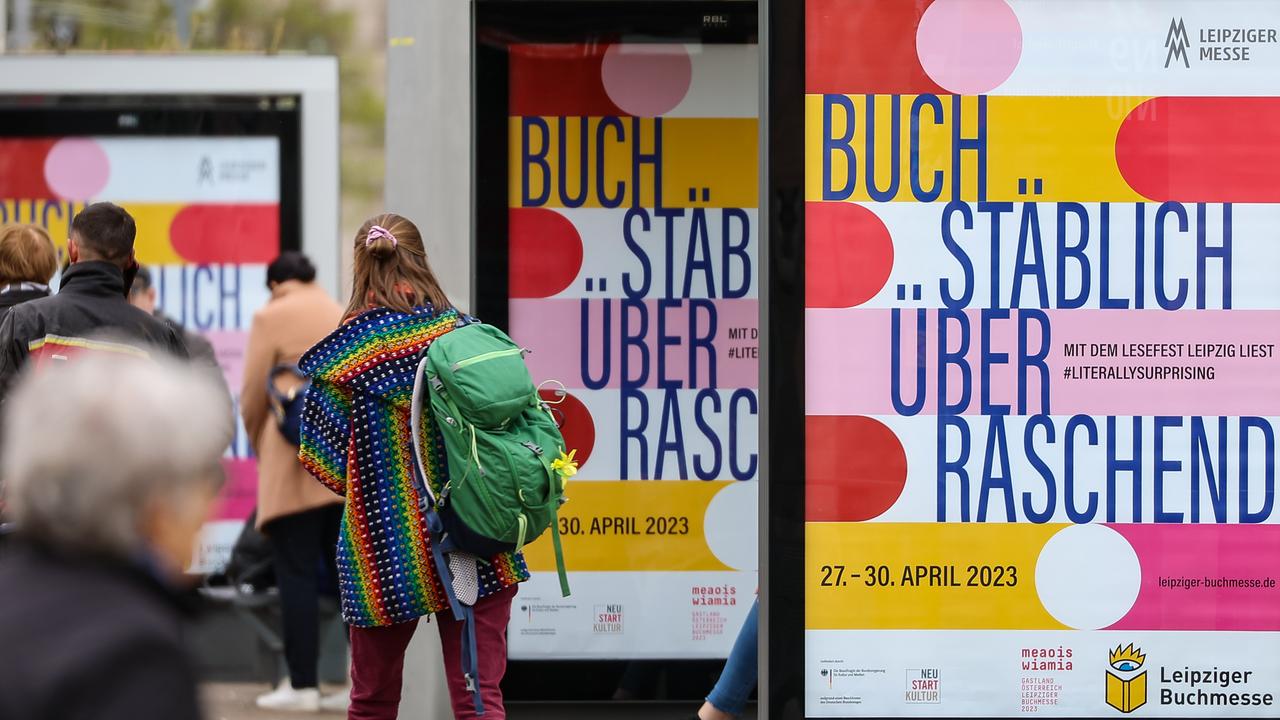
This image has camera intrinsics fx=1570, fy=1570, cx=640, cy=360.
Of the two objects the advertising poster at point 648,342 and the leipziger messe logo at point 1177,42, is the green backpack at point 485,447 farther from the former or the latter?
the leipziger messe logo at point 1177,42

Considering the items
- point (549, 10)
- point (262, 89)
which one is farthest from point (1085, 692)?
point (262, 89)

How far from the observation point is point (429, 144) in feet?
15.8

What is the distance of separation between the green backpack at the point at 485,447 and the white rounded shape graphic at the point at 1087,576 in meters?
1.24

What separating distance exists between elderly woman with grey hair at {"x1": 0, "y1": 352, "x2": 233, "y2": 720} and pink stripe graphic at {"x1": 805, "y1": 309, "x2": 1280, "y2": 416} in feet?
7.49

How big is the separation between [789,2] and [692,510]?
7.22ft

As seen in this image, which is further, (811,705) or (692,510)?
(692,510)

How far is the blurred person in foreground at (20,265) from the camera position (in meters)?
4.79

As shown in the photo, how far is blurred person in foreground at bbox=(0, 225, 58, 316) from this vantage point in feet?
15.7

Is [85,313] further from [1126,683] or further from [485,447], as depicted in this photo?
[1126,683]

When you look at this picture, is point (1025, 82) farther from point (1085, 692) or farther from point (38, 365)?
point (38, 365)

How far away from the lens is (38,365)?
13.5 ft

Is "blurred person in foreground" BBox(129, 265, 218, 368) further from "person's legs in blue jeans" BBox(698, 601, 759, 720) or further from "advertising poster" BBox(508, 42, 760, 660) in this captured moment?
"person's legs in blue jeans" BBox(698, 601, 759, 720)

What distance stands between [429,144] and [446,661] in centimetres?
161

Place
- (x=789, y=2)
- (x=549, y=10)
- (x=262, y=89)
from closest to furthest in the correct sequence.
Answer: (x=789, y=2) < (x=549, y=10) < (x=262, y=89)
